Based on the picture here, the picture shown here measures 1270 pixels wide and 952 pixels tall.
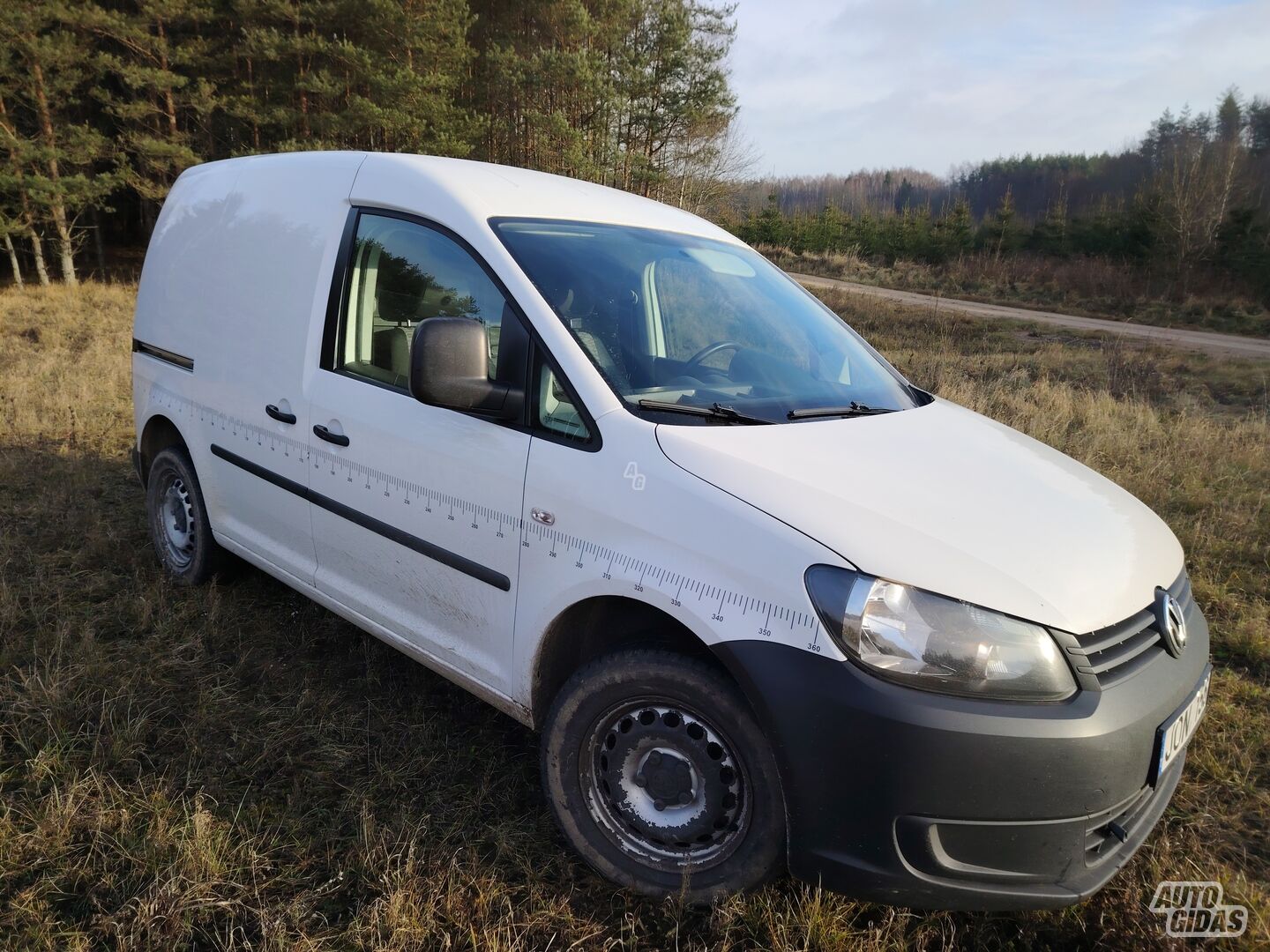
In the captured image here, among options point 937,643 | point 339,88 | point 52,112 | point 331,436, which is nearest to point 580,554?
point 937,643

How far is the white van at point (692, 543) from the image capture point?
5.59 ft

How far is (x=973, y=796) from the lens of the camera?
167 cm

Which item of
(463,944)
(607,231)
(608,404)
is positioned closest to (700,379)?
(608,404)

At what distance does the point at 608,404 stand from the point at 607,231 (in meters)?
0.91

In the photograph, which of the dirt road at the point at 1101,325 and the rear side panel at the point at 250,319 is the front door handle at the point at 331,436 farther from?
the dirt road at the point at 1101,325

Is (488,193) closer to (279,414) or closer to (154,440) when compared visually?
(279,414)

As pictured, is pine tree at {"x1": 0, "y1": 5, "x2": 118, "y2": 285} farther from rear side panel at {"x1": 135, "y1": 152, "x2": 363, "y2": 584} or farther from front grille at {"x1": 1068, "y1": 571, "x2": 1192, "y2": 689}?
front grille at {"x1": 1068, "y1": 571, "x2": 1192, "y2": 689}

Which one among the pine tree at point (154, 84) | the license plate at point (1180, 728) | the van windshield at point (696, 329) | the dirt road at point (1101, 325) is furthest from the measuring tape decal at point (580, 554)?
the pine tree at point (154, 84)

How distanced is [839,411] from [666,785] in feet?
4.04

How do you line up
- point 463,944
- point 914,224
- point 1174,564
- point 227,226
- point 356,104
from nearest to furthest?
point 463,944, point 1174,564, point 227,226, point 356,104, point 914,224

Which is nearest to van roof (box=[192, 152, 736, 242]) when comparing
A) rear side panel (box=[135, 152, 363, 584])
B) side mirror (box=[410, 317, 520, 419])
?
rear side panel (box=[135, 152, 363, 584])

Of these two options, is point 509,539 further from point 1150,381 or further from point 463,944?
point 1150,381

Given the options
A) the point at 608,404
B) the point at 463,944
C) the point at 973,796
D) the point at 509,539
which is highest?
the point at 608,404

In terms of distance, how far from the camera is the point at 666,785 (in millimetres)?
2021
